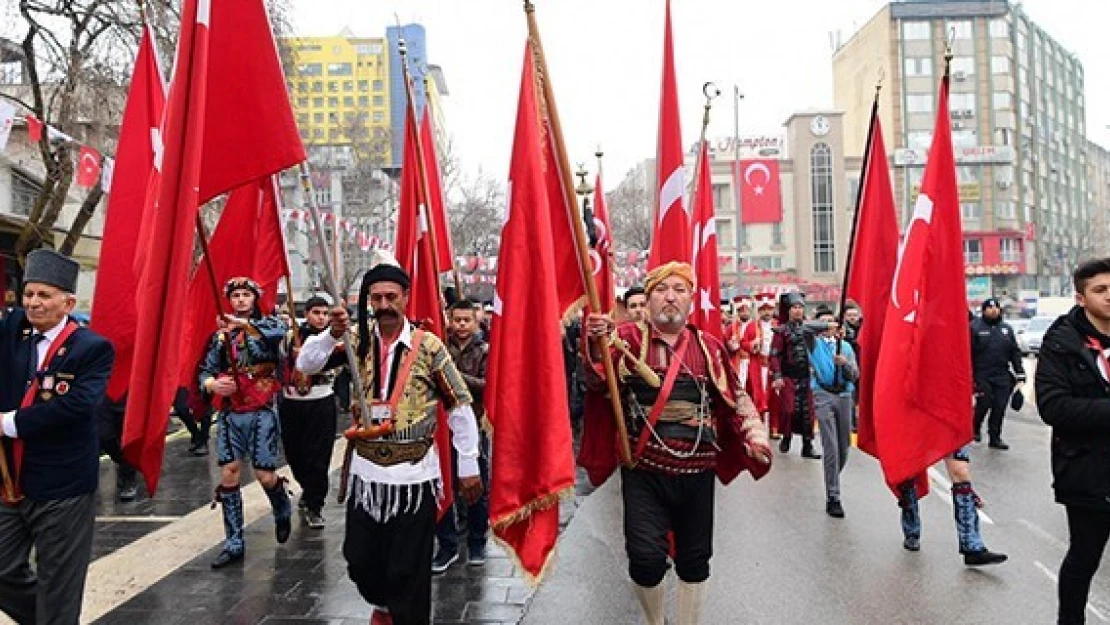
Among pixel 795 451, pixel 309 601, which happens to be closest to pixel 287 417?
pixel 309 601

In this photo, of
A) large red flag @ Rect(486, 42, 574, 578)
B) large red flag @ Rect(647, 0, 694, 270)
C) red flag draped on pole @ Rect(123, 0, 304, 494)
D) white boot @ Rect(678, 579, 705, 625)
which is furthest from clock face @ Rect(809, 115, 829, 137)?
red flag draped on pole @ Rect(123, 0, 304, 494)

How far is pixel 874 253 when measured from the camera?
7.21 m

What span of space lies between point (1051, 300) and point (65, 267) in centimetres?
5107

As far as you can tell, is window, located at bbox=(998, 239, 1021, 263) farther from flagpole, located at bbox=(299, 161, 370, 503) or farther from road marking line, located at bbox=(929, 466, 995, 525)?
flagpole, located at bbox=(299, 161, 370, 503)

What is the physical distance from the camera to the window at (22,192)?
896 inches

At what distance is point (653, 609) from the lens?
14.7 feet

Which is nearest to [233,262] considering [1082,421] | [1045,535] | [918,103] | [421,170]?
[421,170]

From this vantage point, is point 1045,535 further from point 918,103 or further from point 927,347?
point 918,103

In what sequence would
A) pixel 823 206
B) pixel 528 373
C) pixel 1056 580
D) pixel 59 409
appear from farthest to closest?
pixel 823 206
pixel 1056 580
pixel 528 373
pixel 59 409

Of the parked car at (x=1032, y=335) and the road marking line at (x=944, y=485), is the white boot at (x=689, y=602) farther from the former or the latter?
the parked car at (x=1032, y=335)

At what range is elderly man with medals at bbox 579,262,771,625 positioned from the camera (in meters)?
4.49

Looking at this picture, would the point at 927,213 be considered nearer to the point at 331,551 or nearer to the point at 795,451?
the point at 331,551

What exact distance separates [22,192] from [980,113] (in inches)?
2773

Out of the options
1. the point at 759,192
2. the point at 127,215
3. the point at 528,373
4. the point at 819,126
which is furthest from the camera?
the point at 819,126
